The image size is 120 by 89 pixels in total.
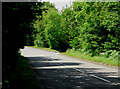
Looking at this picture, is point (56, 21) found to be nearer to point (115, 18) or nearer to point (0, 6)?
point (115, 18)

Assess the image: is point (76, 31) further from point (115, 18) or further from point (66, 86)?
point (66, 86)

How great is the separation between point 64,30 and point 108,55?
2837 centimetres

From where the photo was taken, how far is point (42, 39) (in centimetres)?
6950

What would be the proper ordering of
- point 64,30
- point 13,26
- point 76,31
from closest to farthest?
point 13,26, point 76,31, point 64,30

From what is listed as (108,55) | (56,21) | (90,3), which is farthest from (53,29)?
(108,55)

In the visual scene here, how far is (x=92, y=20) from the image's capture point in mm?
26891

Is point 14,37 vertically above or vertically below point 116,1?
below

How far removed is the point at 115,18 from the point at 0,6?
61.2 ft

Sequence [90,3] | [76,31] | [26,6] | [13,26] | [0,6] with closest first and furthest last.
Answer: [0,6] < [13,26] < [26,6] < [90,3] < [76,31]

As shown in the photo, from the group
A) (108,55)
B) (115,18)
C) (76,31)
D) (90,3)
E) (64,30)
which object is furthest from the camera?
(64,30)

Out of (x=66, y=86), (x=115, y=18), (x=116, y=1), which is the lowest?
(x=66, y=86)

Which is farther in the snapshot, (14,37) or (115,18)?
(115,18)

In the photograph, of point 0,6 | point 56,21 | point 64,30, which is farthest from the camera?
point 56,21

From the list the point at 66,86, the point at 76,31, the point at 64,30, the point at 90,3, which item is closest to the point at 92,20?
the point at 90,3
